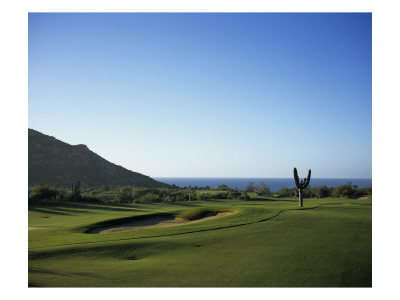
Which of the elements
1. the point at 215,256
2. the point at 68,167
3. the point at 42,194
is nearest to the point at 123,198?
the point at 42,194

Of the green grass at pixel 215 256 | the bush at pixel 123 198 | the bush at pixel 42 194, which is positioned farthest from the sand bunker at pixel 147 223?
the bush at pixel 123 198

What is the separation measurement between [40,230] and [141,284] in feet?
29.3

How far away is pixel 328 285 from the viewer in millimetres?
6453

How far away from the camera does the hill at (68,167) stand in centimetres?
6619

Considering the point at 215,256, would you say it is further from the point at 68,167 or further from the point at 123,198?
the point at 68,167

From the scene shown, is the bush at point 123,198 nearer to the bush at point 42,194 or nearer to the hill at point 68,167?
the bush at point 42,194

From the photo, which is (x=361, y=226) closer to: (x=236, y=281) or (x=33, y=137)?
(x=236, y=281)

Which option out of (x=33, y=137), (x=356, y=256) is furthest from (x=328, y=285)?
(x=33, y=137)

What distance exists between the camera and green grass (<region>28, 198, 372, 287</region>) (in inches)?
263

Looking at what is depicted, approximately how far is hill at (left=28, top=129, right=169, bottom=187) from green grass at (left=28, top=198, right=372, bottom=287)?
59684 mm

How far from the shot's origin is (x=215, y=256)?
27.1 ft

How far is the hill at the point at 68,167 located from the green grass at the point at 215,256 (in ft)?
196

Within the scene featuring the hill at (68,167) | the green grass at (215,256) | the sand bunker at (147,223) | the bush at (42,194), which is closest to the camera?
the green grass at (215,256)
